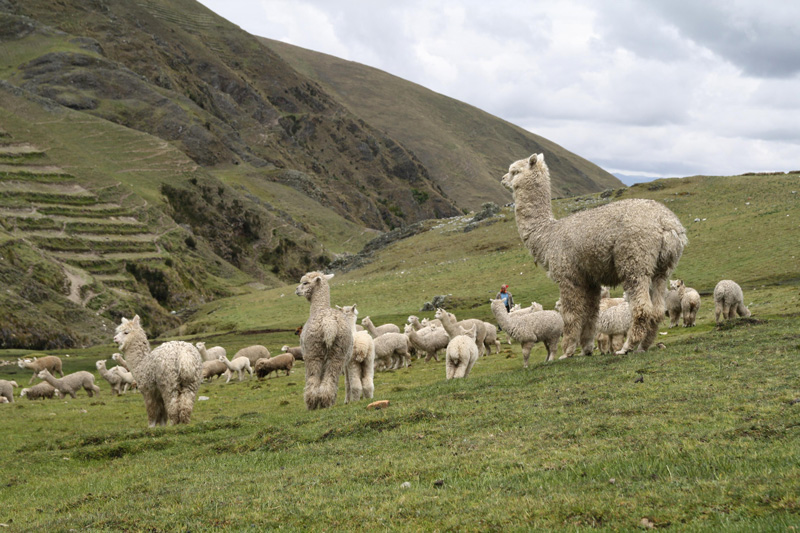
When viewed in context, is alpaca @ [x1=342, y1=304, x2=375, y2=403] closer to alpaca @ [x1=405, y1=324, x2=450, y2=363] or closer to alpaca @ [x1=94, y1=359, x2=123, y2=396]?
alpaca @ [x1=405, y1=324, x2=450, y2=363]

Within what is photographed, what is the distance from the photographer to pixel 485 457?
8.55 m

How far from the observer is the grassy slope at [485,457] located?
6.22 metres

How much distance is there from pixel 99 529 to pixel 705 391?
8741mm

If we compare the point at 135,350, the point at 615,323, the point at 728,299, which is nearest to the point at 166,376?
the point at 135,350

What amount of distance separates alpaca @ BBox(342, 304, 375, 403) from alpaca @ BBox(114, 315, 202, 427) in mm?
3949

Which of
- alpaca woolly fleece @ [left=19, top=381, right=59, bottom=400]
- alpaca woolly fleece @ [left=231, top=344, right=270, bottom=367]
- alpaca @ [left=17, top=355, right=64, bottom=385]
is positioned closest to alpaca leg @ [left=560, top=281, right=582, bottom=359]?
alpaca woolly fleece @ [left=231, top=344, right=270, bottom=367]

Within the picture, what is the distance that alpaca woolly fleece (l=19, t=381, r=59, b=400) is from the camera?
1115 inches

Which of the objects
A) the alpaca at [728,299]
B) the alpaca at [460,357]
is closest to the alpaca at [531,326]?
the alpaca at [460,357]

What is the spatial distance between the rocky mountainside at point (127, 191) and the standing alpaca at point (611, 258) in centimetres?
5068

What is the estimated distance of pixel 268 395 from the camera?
960 inches

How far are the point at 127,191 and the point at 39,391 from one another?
283 feet

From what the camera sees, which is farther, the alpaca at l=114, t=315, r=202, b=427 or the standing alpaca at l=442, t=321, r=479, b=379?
the standing alpaca at l=442, t=321, r=479, b=379

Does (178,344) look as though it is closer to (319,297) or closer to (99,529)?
(319,297)

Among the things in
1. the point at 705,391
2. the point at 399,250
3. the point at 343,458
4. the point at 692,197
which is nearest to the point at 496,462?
the point at 343,458
